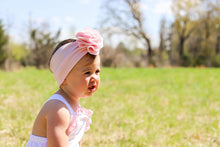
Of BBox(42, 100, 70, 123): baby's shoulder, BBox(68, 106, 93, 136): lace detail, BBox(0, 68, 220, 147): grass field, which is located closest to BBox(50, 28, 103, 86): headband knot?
BBox(42, 100, 70, 123): baby's shoulder

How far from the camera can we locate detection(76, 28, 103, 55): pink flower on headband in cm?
168

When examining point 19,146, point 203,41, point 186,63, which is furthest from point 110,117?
point 203,41

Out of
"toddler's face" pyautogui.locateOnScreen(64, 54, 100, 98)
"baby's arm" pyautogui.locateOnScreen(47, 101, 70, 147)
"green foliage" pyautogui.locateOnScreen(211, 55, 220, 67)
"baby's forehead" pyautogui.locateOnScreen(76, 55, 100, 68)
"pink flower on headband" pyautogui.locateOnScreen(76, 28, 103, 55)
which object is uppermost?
"pink flower on headband" pyautogui.locateOnScreen(76, 28, 103, 55)

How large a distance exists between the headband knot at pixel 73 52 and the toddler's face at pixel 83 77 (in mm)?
35

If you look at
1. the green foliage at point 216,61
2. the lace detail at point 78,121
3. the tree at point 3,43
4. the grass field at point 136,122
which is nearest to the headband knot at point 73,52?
the lace detail at point 78,121

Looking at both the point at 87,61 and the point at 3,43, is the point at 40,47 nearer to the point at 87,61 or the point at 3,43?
the point at 3,43

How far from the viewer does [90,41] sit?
66.5 inches

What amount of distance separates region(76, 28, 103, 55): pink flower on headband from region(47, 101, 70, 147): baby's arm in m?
0.45

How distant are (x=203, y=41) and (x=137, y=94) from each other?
3825cm

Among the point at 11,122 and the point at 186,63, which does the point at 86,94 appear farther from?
the point at 186,63

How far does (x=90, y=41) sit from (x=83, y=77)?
257 mm

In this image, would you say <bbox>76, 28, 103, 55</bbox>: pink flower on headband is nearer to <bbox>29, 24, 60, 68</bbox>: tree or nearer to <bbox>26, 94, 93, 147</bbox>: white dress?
<bbox>26, 94, 93, 147</bbox>: white dress

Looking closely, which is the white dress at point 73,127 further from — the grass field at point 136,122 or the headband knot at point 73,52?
the grass field at point 136,122

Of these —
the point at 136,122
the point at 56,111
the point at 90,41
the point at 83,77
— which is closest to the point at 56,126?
the point at 56,111
